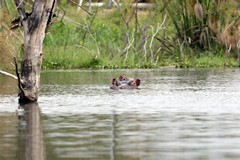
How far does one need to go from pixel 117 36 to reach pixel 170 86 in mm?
14458

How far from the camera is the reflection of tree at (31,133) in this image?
1091cm

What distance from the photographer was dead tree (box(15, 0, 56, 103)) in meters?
17.0

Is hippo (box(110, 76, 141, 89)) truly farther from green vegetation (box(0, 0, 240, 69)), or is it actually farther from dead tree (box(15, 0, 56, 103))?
green vegetation (box(0, 0, 240, 69))

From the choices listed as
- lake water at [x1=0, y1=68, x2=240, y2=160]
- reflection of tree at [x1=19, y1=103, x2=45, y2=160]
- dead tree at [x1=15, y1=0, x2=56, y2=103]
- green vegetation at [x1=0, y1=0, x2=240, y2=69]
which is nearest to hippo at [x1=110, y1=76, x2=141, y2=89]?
lake water at [x1=0, y1=68, x2=240, y2=160]

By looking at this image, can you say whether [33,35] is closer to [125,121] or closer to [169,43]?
[125,121]

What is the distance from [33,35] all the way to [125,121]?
3.38m

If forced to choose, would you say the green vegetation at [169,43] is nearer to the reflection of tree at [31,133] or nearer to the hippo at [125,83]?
the hippo at [125,83]

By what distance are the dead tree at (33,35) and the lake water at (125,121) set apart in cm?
52

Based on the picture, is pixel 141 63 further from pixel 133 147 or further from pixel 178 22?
pixel 133 147

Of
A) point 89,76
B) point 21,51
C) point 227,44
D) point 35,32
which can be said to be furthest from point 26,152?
point 227,44

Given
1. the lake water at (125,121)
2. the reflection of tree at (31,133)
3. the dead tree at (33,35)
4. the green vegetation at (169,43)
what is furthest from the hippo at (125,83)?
the green vegetation at (169,43)

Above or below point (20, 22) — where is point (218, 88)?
below

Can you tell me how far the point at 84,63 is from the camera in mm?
31547

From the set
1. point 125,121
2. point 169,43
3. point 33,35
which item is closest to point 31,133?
point 125,121
